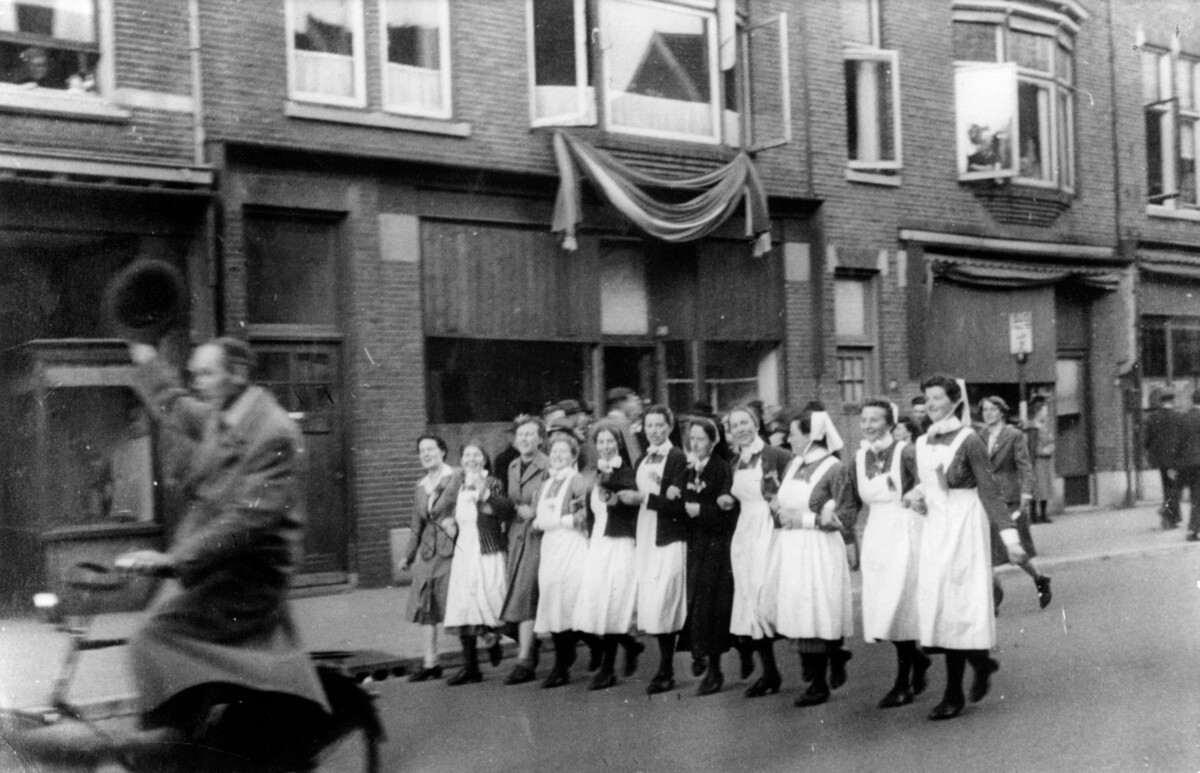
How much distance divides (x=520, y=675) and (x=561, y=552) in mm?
926

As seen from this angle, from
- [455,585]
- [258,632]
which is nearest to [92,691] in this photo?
[455,585]

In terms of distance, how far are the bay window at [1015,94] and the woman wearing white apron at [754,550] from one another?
12046 millimetres

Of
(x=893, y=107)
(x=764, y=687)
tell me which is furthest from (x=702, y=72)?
(x=764, y=687)

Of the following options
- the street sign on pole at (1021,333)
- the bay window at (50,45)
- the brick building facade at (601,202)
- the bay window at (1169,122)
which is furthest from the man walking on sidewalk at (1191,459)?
the bay window at (50,45)

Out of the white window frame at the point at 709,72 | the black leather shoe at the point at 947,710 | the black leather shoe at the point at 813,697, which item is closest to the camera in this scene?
the black leather shoe at the point at 947,710

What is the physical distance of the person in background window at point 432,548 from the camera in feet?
30.3

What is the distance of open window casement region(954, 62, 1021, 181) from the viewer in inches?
744

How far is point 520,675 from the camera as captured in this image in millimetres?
9008

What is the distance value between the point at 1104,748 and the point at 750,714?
6.69 ft

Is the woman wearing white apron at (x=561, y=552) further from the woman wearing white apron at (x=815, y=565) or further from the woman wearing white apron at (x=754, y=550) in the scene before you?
the woman wearing white apron at (x=815, y=565)

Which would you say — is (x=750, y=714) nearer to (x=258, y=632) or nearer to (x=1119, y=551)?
(x=258, y=632)

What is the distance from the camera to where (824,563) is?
7977 millimetres

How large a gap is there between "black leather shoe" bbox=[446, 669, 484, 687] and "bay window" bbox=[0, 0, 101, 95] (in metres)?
6.43

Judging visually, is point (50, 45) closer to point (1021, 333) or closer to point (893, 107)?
point (1021, 333)
